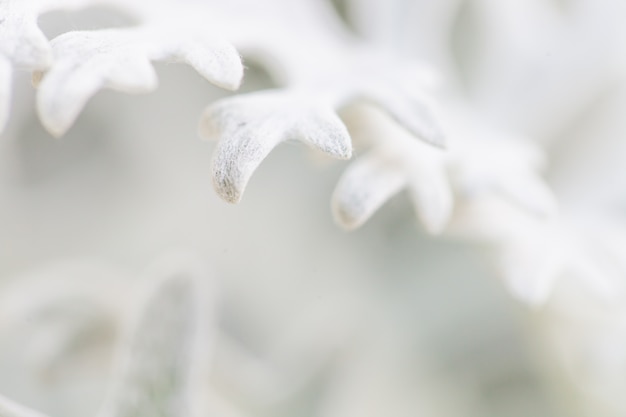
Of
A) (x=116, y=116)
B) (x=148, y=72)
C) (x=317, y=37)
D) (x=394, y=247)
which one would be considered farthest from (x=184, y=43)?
(x=116, y=116)

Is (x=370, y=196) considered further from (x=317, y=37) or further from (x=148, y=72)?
(x=317, y=37)

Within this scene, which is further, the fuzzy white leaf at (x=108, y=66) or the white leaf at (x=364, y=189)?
the white leaf at (x=364, y=189)

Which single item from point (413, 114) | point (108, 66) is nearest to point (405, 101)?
point (413, 114)

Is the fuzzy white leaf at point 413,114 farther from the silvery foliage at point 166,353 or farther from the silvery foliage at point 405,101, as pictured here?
the silvery foliage at point 166,353

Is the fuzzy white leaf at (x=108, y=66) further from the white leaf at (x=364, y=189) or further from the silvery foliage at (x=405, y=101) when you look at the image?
the white leaf at (x=364, y=189)

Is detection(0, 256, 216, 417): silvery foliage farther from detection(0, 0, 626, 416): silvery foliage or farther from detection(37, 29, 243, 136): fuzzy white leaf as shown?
A: detection(37, 29, 243, 136): fuzzy white leaf

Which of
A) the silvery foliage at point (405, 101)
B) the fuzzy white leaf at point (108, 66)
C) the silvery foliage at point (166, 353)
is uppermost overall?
the fuzzy white leaf at point (108, 66)

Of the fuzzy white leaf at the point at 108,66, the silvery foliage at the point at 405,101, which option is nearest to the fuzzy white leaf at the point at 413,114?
the silvery foliage at the point at 405,101

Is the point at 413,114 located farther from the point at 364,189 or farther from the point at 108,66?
the point at 108,66

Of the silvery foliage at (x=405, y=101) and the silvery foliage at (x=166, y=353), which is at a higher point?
the silvery foliage at (x=405, y=101)
